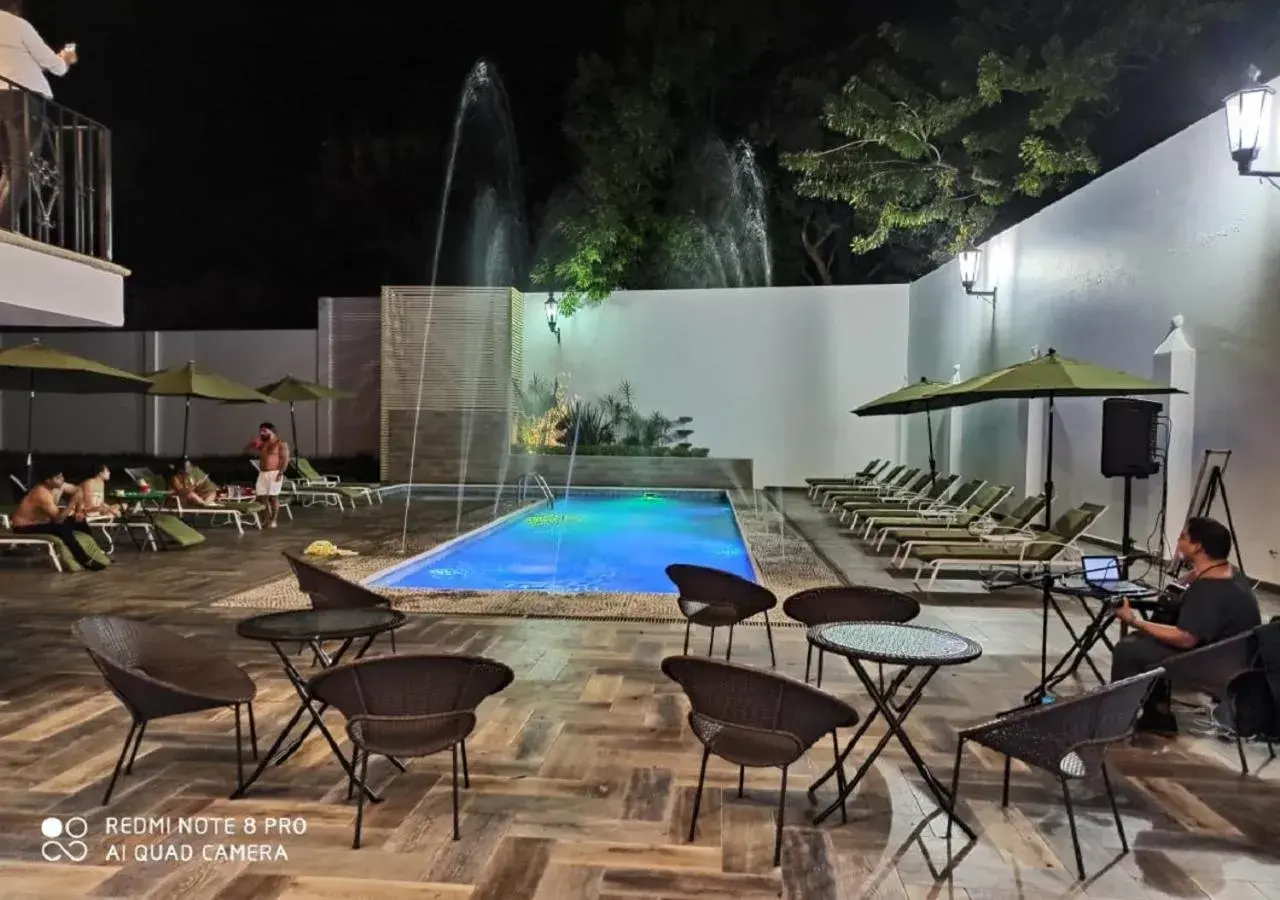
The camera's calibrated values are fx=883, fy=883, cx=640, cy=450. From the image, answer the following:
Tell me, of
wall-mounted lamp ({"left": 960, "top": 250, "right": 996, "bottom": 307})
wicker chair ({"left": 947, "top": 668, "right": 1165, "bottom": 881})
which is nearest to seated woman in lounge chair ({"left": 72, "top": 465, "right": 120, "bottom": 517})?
wicker chair ({"left": 947, "top": 668, "right": 1165, "bottom": 881})

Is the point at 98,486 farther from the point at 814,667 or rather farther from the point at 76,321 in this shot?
the point at 814,667

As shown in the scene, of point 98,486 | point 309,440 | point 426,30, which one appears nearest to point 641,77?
point 426,30

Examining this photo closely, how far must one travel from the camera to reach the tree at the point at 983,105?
1234 centimetres

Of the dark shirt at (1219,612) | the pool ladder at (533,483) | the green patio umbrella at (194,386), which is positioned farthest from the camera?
the pool ladder at (533,483)

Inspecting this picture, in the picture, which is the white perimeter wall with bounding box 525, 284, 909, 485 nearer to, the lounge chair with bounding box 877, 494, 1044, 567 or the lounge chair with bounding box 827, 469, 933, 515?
the lounge chair with bounding box 827, 469, 933, 515

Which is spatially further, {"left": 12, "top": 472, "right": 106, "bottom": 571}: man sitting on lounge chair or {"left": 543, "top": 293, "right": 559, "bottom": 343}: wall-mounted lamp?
{"left": 543, "top": 293, "right": 559, "bottom": 343}: wall-mounted lamp

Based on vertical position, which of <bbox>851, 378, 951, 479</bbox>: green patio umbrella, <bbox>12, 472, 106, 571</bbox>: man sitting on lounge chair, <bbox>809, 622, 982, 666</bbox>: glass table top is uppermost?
<bbox>851, 378, 951, 479</bbox>: green patio umbrella

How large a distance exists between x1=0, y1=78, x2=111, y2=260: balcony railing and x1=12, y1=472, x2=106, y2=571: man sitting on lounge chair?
2233 millimetres

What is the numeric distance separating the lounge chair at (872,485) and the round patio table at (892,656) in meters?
9.38

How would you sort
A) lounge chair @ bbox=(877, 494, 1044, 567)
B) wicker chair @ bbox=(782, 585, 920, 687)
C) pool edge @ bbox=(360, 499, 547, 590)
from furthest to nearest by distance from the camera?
lounge chair @ bbox=(877, 494, 1044, 567) → pool edge @ bbox=(360, 499, 547, 590) → wicker chair @ bbox=(782, 585, 920, 687)

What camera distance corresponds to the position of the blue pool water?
769 centimetres

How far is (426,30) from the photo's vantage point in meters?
22.3

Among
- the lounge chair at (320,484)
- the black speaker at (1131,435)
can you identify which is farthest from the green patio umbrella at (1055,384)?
the lounge chair at (320,484)

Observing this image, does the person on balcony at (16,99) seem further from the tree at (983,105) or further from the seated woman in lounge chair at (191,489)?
the tree at (983,105)
